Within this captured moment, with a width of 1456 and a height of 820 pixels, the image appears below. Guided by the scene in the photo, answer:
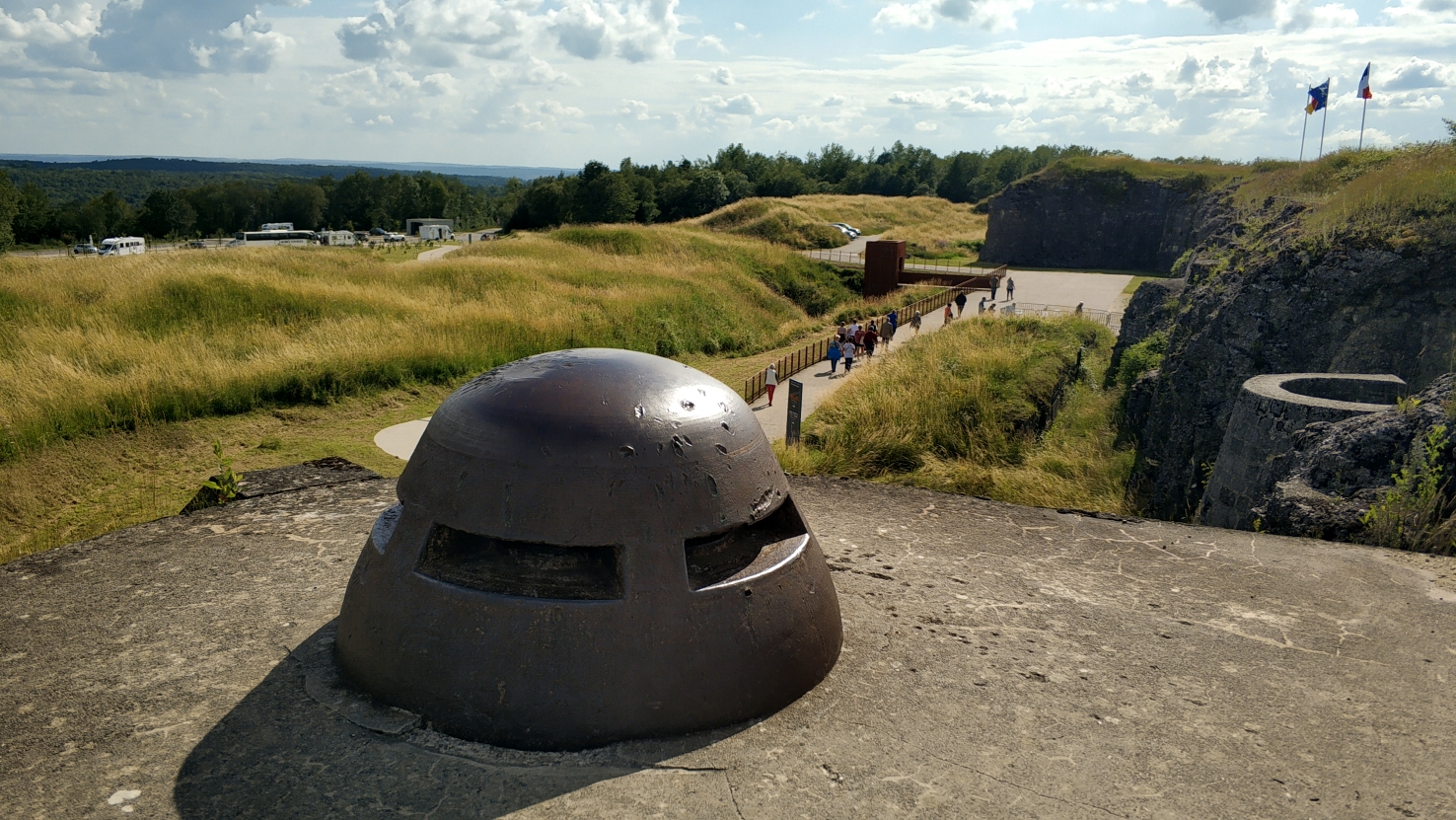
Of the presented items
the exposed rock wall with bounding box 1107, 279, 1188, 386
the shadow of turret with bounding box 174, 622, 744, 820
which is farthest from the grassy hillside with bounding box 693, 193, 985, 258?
the shadow of turret with bounding box 174, 622, 744, 820

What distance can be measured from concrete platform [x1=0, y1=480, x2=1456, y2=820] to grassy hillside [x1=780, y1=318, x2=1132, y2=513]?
10.4 ft

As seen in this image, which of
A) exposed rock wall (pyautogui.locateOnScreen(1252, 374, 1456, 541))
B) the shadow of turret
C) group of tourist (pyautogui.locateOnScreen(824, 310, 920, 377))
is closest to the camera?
the shadow of turret

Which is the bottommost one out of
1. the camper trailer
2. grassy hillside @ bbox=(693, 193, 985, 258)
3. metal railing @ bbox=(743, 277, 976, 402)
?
metal railing @ bbox=(743, 277, 976, 402)

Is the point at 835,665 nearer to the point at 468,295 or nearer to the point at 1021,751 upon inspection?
the point at 1021,751

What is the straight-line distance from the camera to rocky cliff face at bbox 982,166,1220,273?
43.7m

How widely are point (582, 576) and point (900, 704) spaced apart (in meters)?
1.92

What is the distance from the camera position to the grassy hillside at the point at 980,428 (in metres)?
10.7

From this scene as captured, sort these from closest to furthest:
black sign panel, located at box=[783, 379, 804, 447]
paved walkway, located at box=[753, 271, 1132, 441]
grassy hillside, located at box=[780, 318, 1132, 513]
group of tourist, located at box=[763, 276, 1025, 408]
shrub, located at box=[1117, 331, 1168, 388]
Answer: grassy hillside, located at box=[780, 318, 1132, 513]
black sign panel, located at box=[783, 379, 804, 447]
shrub, located at box=[1117, 331, 1168, 388]
paved walkway, located at box=[753, 271, 1132, 441]
group of tourist, located at box=[763, 276, 1025, 408]

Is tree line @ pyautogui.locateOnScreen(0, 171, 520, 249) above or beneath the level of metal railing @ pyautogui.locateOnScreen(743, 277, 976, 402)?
above

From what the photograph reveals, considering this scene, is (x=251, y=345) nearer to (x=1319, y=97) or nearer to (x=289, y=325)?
(x=289, y=325)

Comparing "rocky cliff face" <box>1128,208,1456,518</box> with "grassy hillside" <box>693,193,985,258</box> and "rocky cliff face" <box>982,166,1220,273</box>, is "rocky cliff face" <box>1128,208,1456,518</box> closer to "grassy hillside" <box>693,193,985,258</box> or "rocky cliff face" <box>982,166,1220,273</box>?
"rocky cliff face" <box>982,166,1220,273</box>

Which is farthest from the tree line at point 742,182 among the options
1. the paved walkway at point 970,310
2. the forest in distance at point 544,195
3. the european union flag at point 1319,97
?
the european union flag at point 1319,97

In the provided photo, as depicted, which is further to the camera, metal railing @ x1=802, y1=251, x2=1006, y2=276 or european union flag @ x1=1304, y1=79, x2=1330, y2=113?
metal railing @ x1=802, y1=251, x2=1006, y2=276

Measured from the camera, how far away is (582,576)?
4781mm
